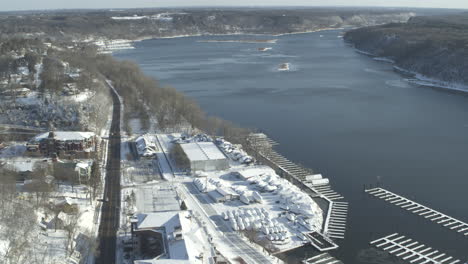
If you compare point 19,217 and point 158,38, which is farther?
point 158,38

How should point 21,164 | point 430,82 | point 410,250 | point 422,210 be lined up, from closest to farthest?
point 410,250 < point 422,210 < point 21,164 < point 430,82

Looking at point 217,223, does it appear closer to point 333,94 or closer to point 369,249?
point 369,249

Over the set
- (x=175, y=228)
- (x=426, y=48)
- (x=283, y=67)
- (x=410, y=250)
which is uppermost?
(x=426, y=48)

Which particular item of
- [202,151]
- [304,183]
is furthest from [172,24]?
[304,183]

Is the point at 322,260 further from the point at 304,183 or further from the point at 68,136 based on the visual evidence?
the point at 68,136

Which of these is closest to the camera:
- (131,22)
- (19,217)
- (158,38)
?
(19,217)

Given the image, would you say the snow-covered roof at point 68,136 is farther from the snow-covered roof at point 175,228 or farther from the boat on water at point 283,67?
the boat on water at point 283,67

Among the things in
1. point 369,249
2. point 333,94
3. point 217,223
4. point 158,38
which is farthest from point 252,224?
point 158,38
